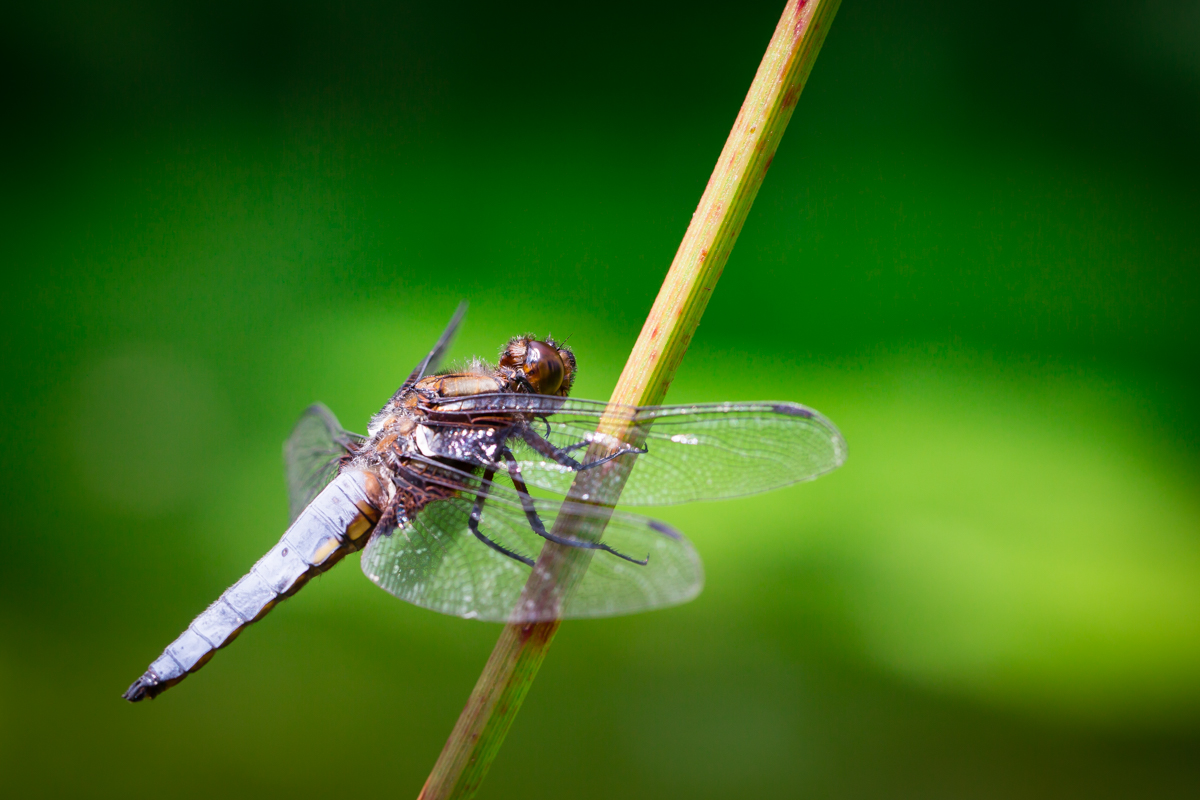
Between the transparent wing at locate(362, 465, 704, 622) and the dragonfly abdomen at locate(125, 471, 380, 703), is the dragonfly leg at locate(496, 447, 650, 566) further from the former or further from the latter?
the dragonfly abdomen at locate(125, 471, 380, 703)

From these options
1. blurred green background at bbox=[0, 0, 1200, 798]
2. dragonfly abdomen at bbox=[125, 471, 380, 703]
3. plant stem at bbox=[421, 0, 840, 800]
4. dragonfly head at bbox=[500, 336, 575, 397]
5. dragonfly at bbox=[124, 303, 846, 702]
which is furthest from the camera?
blurred green background at bbox=[0, 0, 1200, 798]

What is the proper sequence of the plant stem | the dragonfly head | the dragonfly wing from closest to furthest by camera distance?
the plant stem
the dragonfly head
the dragonfly wing

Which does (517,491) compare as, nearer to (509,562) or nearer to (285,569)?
(509,562)

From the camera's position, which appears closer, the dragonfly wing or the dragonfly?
the dragonfly

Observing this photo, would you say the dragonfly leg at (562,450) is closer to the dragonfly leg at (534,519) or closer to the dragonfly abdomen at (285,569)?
the dragonfly leg at (534,519)

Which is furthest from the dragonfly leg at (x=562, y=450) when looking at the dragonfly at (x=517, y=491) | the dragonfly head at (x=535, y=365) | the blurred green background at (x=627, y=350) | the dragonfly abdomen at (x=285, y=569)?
the blurred green background at (x=627, y=350)

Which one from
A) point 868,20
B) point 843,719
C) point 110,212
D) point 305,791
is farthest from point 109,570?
point 868,20

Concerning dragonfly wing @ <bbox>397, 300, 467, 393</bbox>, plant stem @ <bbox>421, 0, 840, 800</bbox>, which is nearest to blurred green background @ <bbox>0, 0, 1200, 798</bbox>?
dragonfly wing @ <bbox>397, 300, 467, 393</bbox>
